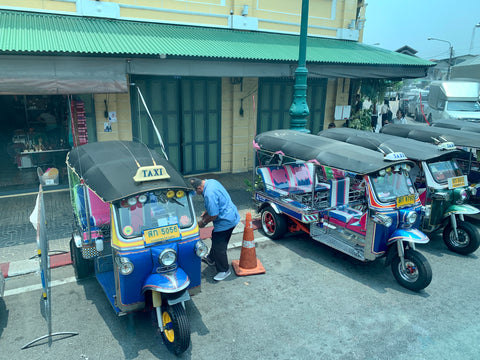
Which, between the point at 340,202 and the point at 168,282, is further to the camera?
the point at 340,202

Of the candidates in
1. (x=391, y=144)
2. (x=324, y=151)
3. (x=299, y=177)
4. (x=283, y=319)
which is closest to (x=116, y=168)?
(x=283, y=319)

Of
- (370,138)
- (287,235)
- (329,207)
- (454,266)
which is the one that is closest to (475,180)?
(370,138)

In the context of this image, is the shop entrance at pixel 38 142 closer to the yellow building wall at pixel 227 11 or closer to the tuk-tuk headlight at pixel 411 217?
the yellow building wall at pixel 227 11

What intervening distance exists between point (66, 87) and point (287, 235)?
603 cm

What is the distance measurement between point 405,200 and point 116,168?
507 cm

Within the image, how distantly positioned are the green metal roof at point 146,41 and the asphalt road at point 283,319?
5.02 meters

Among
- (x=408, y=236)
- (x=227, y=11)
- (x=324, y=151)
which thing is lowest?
(x=408, y=236)

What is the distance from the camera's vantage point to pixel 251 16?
1255 cm

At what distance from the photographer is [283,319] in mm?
5441

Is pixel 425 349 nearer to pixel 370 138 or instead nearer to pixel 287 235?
pixel 287 235

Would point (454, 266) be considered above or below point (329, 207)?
below

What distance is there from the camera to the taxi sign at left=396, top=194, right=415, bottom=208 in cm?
666

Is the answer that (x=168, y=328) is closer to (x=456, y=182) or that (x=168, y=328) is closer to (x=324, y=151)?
(x=324, y=151)

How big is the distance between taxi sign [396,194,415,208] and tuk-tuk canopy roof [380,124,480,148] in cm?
276
